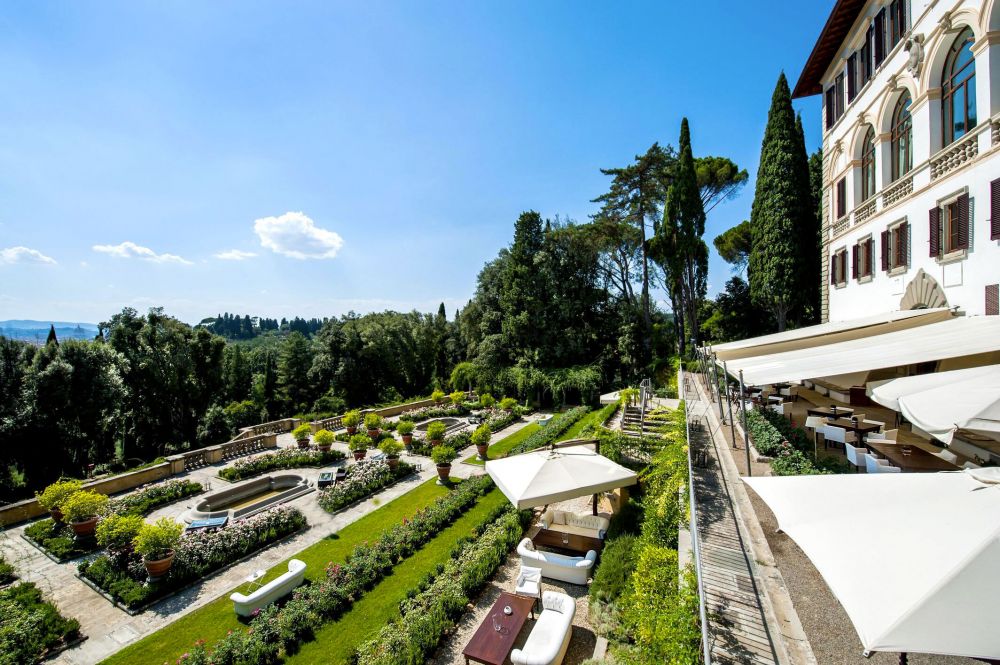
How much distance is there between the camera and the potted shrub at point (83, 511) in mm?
11273

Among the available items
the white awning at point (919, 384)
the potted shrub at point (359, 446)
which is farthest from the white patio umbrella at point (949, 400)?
the potted shrub at point (359, 446)

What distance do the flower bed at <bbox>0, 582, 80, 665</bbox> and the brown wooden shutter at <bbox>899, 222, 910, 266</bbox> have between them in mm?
22267

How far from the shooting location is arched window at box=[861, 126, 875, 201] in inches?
584

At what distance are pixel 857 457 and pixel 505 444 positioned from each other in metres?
14.8

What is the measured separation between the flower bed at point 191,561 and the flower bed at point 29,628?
978 millimetres

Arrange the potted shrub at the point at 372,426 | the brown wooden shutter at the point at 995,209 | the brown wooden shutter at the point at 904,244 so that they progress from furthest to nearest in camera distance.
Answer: the potted shrub at the point at 372,426 → the brown wooden shutter at the point at 904,244 → the brown wooden shutter at the point at 995,209

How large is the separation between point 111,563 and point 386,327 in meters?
32.1

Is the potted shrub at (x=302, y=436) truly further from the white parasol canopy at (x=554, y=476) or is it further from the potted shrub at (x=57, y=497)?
the white parasol canopy at (x=554, y=476)

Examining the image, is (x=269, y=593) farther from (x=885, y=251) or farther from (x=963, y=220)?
(x=885, y=251)

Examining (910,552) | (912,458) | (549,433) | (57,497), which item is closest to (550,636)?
(910,552)

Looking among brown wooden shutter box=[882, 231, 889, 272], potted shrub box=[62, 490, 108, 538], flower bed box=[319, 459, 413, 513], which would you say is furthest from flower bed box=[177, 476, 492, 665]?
brown wooden shutter box=[882, 231, 889, 272]

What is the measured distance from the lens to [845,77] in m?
16.4

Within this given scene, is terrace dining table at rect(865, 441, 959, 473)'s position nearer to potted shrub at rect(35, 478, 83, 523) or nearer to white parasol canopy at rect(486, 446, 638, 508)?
white parasol canopy at rect(486, 446, 638, 508)

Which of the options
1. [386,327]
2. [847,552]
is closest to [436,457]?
[847,552]
